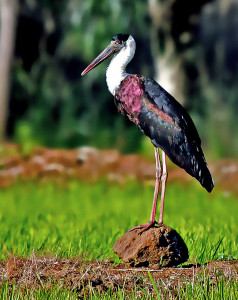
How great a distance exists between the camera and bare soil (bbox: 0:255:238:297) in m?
5.62

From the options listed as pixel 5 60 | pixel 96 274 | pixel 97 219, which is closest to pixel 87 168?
pixel 5 60

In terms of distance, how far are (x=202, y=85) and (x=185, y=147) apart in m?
14.1

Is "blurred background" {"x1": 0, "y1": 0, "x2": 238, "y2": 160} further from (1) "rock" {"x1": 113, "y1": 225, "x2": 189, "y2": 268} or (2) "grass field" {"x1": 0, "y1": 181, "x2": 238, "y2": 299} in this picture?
(1) "rock" {"x1": 113, "y1": 225, "x2": 189, "y2": 268}

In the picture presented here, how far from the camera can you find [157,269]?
616cm

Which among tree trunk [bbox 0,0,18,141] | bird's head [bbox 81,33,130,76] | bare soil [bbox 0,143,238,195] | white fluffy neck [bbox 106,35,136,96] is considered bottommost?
white fluffy neck [bbox 106,35,136,96]

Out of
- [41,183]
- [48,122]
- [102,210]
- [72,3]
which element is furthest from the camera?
[72,3]

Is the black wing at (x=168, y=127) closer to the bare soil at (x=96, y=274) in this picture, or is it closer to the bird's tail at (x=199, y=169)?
the bird's tail at (x=199, y=169)

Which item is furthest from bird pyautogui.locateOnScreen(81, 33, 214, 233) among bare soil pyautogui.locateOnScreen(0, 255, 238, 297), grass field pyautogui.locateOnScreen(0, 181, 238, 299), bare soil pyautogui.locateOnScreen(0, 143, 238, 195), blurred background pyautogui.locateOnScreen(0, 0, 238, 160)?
blurred background pyautogui.locateOnScreen(0, 0, 238, 160)

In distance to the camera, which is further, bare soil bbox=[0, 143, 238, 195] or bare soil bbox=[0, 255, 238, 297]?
bare soil bbox=[0, 143, 238, 195]

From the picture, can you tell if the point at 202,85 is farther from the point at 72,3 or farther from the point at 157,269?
the point at 157,269

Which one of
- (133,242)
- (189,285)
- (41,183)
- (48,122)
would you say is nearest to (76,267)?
(133,242)

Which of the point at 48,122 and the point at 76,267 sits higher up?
the point at 48,122

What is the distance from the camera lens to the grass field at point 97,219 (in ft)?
22.4

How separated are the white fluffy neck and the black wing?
24 centimetres
